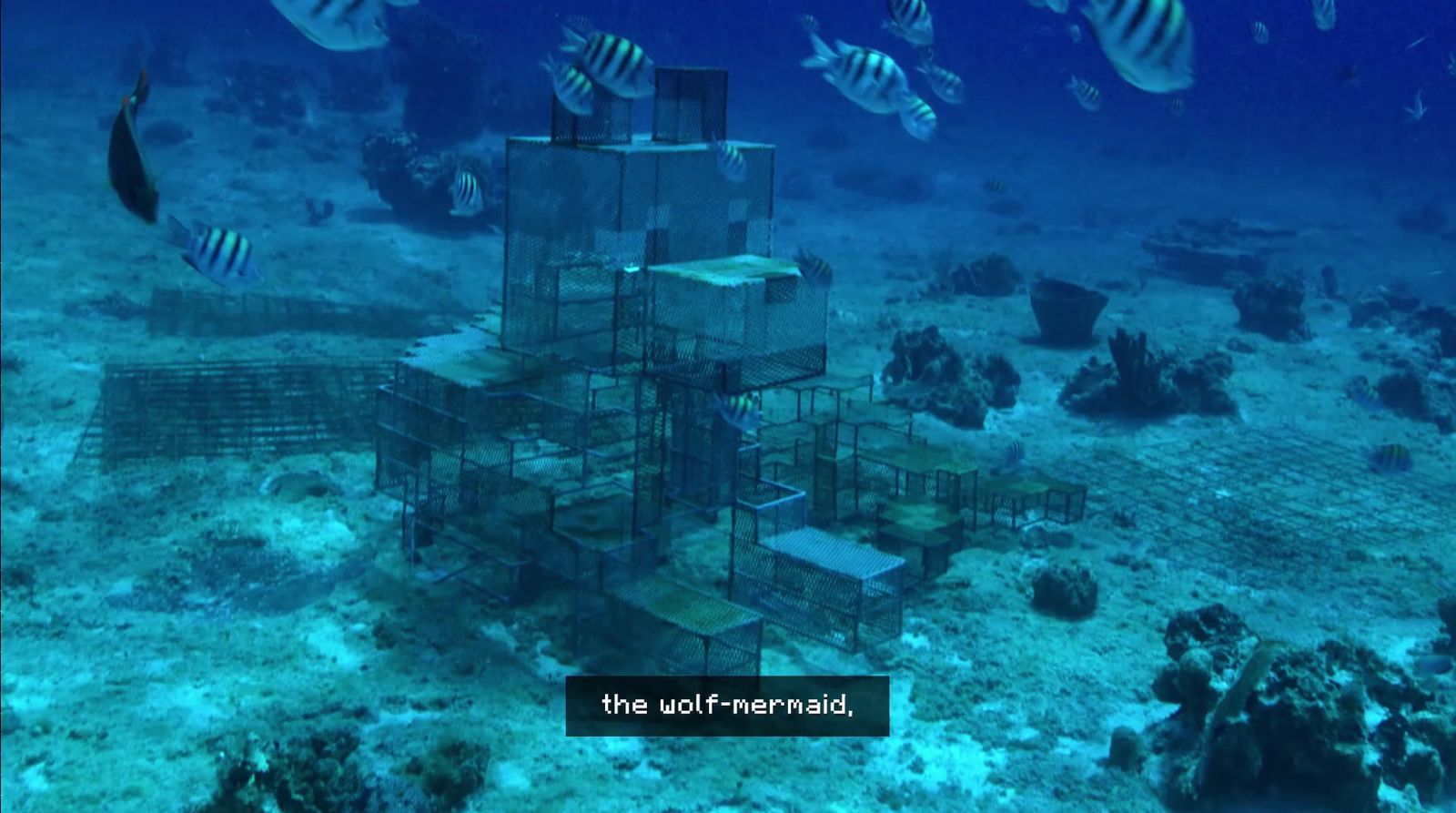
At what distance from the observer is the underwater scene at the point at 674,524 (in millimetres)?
7277

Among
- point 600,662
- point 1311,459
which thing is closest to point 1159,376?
point 1311,459

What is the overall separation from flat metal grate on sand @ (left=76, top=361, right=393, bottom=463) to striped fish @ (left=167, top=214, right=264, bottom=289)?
6.96m

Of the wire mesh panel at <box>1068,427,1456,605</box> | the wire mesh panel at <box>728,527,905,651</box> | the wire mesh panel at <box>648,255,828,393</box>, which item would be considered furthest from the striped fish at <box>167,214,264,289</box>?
the wire mesh panel at <box>1068,427,1456,605</box>

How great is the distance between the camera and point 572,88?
9.00m

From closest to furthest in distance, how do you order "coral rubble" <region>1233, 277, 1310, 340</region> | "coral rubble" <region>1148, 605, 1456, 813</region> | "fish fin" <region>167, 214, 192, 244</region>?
"fish fin" <region>167, 214, 192, 244</region> → "coral rubble" <region>1148, 605, 1456, 813</region> → "coral rubble" <region>1233, 277, 1310, 340</region>

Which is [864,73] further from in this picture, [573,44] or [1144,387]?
[1144,387]

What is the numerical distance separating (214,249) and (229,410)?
8.11 meters

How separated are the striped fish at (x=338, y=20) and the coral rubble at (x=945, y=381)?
40.0ft

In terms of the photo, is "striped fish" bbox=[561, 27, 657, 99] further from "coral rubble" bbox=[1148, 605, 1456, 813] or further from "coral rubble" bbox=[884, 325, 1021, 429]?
"coral rubble" bbox=[884, 325, 1021, 429]

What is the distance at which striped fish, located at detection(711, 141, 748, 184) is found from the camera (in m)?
9.99

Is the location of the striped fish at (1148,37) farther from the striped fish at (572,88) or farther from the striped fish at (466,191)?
the striped fish at (466,191)

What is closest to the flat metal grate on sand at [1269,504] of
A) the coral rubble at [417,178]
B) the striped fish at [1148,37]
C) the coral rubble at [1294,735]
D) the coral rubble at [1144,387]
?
the coral rubble at [1144,387]

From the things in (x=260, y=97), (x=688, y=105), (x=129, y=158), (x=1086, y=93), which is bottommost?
(x=129, y=158)

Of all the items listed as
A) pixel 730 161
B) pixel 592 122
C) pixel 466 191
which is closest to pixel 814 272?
pixel 730 161
